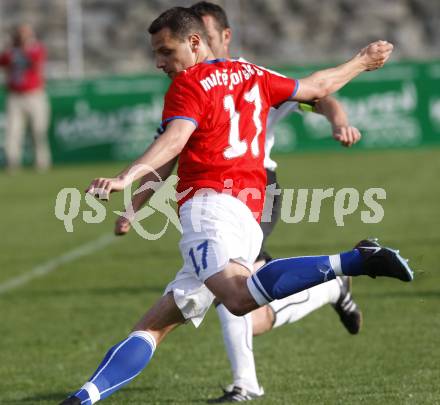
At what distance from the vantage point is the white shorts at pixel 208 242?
4.81 m

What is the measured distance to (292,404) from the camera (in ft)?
17.7

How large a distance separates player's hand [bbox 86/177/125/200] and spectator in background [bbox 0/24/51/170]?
52.7 feet

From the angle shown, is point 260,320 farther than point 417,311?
No

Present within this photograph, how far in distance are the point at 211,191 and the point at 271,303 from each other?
1.21m

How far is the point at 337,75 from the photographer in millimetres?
5332

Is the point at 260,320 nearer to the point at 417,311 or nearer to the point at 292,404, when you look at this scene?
the point at 292,404

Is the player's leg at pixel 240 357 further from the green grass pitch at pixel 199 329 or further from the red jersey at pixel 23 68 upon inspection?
the red jersey at pixel 23 68

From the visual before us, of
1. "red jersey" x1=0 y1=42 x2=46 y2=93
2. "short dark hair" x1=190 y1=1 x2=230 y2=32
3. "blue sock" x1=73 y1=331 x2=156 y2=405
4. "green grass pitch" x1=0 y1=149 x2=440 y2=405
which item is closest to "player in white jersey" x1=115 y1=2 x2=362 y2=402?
"short dark hair" x1=190 y1=1 x2=230 y2=32

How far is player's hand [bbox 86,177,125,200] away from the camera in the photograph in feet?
14.3

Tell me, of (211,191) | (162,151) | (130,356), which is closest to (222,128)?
(211,191)

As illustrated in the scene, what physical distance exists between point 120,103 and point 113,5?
5.98 meters

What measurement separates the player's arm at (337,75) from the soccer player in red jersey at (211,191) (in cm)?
1

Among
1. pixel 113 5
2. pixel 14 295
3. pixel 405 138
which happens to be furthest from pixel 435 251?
pixel 113 5

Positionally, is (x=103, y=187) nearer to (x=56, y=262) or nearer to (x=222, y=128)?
(x=222, y=128)
